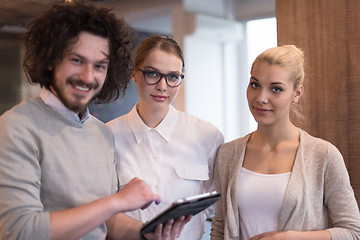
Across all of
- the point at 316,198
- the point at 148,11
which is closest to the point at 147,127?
the point at 316,198

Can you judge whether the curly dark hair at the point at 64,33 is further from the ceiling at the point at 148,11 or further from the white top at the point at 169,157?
the ceiling at the point at 148,11

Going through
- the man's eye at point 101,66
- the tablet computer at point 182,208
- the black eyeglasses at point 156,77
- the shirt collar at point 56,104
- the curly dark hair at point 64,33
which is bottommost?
the tablet computer at point 182,208

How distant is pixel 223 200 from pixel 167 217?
0.57m

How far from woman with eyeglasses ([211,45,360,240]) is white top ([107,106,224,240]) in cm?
14

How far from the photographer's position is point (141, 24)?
5.33m

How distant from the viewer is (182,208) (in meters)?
1.34

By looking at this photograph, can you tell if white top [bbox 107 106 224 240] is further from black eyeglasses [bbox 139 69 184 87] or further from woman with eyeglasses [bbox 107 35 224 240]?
black eyeglasses [bbox 139 69 184 87]

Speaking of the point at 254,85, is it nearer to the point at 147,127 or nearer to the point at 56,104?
the point at 147,127

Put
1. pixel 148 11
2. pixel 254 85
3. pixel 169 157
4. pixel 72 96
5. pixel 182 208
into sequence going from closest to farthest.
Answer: pixel 182 208, pixel 72 96, pixel 254 85, pixel 169 157, pixel 148 11

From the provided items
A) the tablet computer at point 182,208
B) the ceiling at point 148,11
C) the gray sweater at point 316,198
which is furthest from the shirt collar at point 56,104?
the ceiling at point 148,11

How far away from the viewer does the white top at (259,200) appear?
1751mm

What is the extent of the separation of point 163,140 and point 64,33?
2.58 feet

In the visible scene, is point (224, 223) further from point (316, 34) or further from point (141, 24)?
point (141, 24)

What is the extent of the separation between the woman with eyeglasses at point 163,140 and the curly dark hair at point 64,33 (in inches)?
11.0
